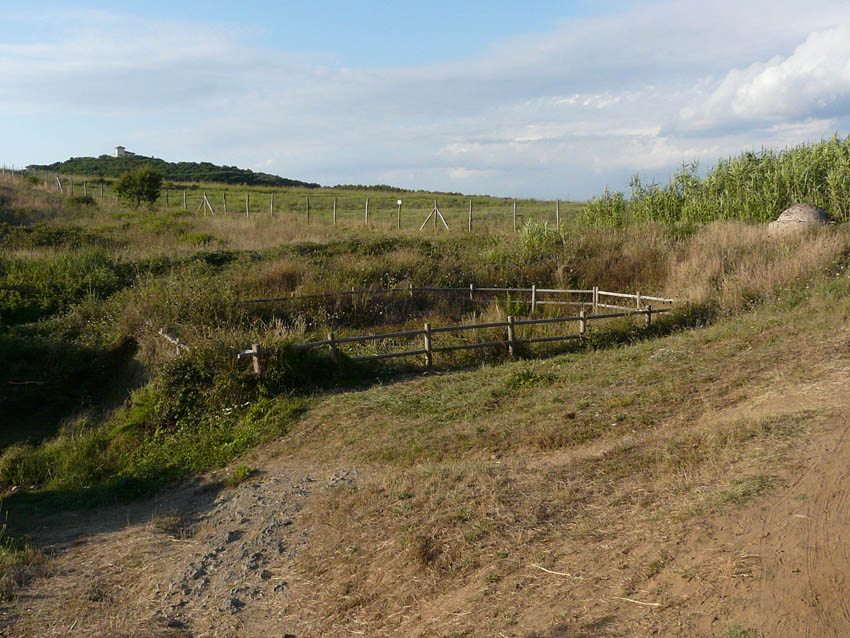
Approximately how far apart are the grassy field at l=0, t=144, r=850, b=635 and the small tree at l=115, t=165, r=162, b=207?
48.1 feet

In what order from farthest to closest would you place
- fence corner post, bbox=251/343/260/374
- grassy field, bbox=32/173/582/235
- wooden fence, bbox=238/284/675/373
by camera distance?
grassy field, bbox=32/173/582/235, wooden fence, bbox=238/284/675/373, fence corner post, bbox=251/343/260/374

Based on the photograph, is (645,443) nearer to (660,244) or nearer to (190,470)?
(190,470)

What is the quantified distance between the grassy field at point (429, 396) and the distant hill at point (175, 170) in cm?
4651

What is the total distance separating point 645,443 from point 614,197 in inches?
772

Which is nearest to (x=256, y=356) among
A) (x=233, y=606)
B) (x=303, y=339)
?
(x=303, y=339)

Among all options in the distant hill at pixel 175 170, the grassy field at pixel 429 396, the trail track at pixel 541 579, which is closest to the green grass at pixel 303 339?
the grassy field at pixel 429 396

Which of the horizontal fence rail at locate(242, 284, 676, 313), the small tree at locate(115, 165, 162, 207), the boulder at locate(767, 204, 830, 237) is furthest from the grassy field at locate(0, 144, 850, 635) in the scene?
the small tree at locate(115, 165, 162, 207)

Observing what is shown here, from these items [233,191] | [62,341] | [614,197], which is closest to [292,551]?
[62,341]

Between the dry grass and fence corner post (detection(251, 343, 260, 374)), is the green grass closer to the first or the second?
the dry grass

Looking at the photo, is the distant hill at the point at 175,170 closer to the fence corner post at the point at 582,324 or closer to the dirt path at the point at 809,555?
the fence corner post at the point at 582,324

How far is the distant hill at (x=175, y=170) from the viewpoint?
6669 cm

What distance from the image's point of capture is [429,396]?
413 inches

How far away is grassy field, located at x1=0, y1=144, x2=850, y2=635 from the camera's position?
5.71m

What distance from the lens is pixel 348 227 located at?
30.3m
